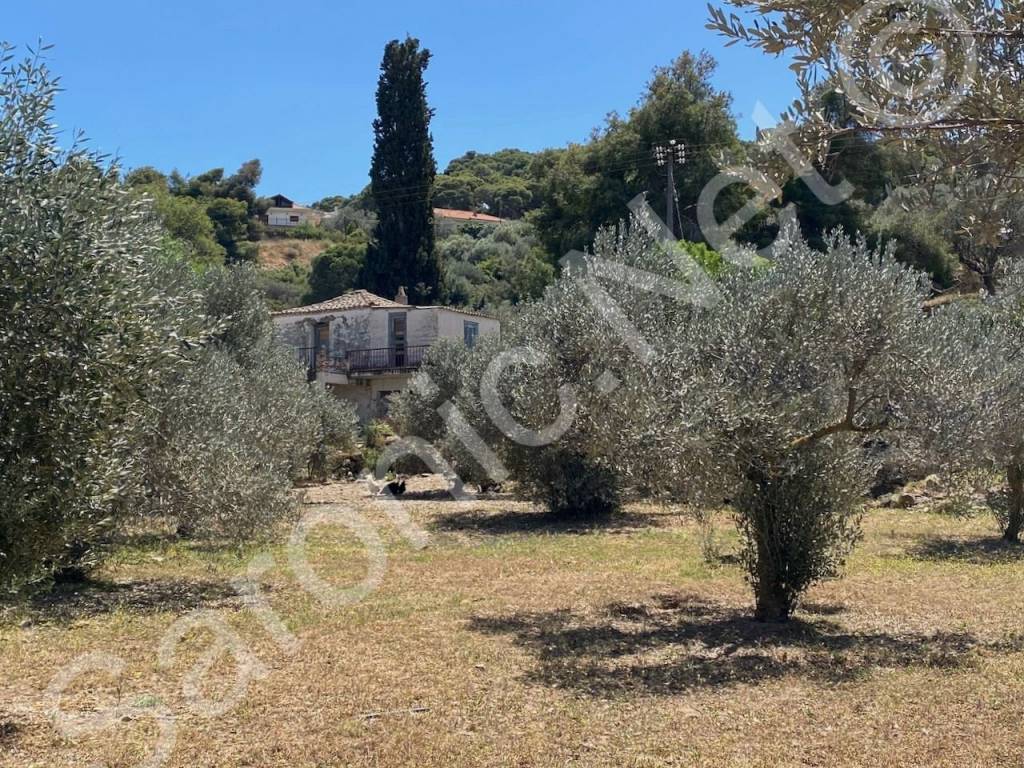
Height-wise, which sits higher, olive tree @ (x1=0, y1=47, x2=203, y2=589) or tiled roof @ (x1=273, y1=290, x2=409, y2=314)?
tiled roof @ (x1=273, y1=290, x2=409, y2=314)

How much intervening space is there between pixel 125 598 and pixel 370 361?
3272cm

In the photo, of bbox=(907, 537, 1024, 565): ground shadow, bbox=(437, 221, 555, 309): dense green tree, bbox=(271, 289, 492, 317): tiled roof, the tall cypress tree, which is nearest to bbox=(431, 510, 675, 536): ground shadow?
bbox=(907, 537, 1024, 565): ground shadow

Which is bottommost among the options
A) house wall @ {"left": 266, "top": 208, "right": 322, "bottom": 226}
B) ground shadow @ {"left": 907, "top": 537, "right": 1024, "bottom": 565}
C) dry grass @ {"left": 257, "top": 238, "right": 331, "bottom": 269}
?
ground shadow @ {"left": 907, "top": 537, "right": 1024, "bottom": 565}

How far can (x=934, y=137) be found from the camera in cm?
676

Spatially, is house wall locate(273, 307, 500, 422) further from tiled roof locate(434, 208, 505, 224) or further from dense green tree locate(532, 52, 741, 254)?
tiled roof locate(434, 208, 505, 224)

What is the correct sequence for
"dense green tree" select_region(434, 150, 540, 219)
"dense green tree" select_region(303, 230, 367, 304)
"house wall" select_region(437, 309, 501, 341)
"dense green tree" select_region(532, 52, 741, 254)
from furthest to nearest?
"dense green tree" select_region(434, 150, 540, 219)
"dense green tree" select_region(303, 230, 367, 304)
"house wall" select_region(437, 309, 501, 341)
"dense green tree" select_region(532, 52, 741, 254)

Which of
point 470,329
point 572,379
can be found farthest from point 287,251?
point 572,379

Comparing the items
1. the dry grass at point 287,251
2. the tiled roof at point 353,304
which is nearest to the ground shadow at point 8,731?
the tiled roof at point 353,304

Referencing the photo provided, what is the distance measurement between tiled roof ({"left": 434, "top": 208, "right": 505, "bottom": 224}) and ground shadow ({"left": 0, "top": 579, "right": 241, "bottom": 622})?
69651mm

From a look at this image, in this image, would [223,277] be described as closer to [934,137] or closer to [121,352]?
[121,352]

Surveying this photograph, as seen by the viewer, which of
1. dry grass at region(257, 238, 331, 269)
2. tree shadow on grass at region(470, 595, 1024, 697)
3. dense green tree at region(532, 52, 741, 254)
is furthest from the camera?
dry grass at region(257, 238, 331, 269)

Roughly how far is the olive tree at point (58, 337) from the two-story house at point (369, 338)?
3670 cm

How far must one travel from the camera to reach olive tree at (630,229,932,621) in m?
9.20

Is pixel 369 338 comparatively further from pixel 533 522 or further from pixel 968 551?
pixel 968 551
